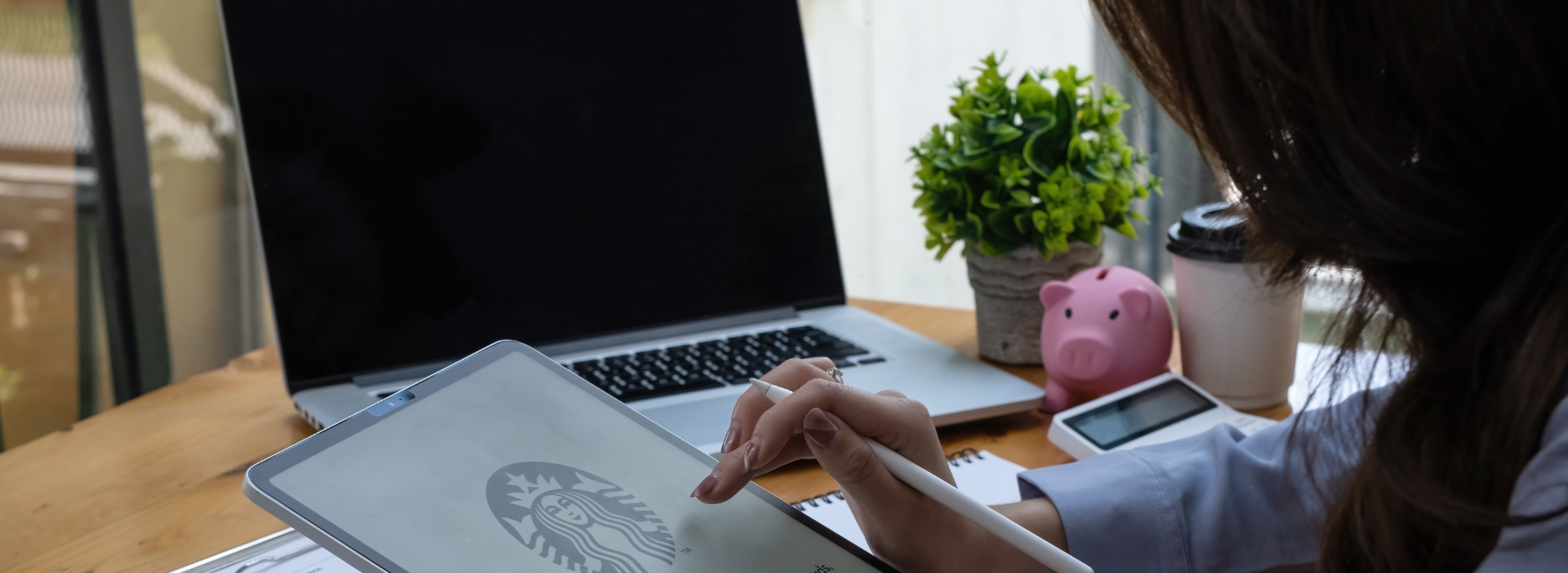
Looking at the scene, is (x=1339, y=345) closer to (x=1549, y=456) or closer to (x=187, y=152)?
(x=1549, y=456)

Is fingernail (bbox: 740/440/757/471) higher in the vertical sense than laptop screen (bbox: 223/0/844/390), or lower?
lower

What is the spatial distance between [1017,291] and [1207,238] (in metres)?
0.16

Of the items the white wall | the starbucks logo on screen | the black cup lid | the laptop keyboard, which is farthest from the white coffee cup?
the white wall

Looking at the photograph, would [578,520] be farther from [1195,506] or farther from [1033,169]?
[1033,169]

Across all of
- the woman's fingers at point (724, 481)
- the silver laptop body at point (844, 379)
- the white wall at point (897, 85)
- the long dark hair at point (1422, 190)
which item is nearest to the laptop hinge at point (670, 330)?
the silver laptop body at point (844, 379)

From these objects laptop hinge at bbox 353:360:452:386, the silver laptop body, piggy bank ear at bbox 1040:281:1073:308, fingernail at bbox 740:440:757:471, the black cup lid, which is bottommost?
the silver laptop body

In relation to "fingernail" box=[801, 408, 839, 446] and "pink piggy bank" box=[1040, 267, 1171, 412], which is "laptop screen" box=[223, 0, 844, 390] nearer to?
"pink piggy bank" box=[1040, 267, 1171, 412]

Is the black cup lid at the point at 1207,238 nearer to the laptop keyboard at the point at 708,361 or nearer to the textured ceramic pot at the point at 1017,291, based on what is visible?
the textured ceramic pot at the point at 1017,291

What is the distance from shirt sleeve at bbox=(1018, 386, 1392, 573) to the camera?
541 millimetres

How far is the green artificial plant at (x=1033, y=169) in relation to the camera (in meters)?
0.78

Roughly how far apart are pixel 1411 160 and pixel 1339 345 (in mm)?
107

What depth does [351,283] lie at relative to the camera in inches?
28.6

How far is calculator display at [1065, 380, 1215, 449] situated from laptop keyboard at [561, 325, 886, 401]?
0.18 metres

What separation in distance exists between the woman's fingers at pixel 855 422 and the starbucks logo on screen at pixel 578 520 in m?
0.05
